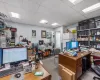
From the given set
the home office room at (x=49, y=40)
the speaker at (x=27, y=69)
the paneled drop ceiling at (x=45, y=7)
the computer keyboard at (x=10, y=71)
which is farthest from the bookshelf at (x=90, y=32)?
the computer keyboard at (x=10, y=71)

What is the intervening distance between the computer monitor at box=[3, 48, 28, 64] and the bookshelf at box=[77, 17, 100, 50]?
12.1ft

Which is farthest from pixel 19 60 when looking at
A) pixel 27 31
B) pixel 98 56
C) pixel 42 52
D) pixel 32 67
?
pixel 27 31

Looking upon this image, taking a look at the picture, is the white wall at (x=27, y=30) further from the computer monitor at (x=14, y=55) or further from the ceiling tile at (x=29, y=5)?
the computer monitor at (x=14, y=55)

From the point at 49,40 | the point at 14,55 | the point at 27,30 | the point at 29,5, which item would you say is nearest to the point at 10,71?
the point at 14,55

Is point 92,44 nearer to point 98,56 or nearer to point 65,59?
point 98,56

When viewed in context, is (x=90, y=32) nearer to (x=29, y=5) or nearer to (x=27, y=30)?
(x=29, y=5)

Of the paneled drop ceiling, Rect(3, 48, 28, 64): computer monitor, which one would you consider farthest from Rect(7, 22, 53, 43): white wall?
Rect(3, 48, 28, 64): computer monitor

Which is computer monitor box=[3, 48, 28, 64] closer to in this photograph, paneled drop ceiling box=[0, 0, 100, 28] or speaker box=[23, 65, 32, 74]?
speaker box=[23, 65, 32, 74]

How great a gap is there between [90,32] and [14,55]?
3943 mm

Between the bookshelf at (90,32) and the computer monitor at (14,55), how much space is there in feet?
12.1

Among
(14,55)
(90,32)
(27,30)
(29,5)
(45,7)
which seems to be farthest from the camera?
(27,30)

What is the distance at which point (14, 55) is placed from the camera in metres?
1.16

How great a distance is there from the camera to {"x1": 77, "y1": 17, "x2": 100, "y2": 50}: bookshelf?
3.37m

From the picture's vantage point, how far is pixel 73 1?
213 cm
